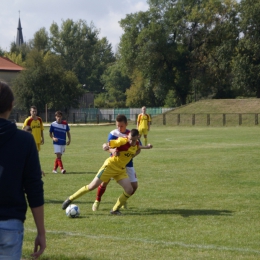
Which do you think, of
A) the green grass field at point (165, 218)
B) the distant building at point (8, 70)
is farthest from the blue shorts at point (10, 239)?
the distant building at point (8, 70)

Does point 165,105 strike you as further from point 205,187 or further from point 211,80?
point 205,187

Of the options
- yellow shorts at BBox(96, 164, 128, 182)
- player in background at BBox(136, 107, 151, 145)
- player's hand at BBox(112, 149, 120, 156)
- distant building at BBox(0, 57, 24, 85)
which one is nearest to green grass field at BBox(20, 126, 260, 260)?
yellow shorts at BBox(96, 164, 128, 182)

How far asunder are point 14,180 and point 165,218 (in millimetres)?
6123

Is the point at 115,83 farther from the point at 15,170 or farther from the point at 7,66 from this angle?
the point at 15,170

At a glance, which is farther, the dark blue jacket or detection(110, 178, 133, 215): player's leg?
detection(110, 178, 133, 215): player's leg

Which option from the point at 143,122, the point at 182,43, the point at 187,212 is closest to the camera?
the point at 187,212

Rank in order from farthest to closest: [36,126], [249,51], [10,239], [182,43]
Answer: [182,43] → [249,51] → [36,126] → [10,239]

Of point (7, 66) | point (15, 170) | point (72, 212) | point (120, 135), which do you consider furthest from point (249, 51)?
point (15, 170)

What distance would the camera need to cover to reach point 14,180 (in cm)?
356

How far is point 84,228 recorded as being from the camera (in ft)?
28.1

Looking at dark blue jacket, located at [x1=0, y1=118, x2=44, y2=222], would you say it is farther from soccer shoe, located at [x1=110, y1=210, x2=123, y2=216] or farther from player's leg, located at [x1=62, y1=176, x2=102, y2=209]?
soccer shoe, located at [x1=110, y1=210, x2=123, y2=216]

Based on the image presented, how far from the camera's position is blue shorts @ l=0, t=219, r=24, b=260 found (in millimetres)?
3414

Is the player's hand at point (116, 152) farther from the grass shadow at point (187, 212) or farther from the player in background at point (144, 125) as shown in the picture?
the player in background at point (144, 125)

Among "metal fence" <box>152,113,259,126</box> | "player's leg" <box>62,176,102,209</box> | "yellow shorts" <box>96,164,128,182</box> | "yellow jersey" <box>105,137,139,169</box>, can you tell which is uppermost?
"yellow jersey" <box>105,137,139,169</box>
